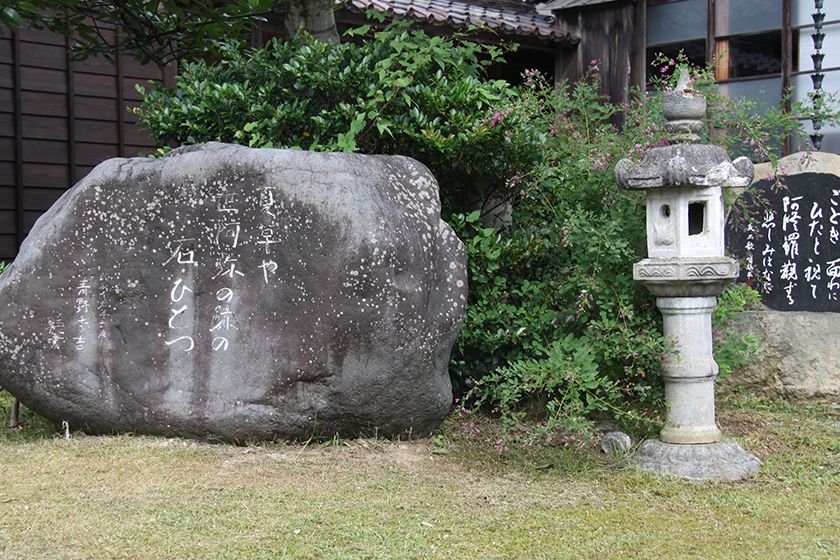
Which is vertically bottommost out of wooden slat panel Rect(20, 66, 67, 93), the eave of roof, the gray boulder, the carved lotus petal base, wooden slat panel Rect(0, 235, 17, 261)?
the gray boulder

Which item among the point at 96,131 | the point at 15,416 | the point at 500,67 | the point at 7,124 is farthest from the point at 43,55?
the point at 500,67

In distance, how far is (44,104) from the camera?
9.03m

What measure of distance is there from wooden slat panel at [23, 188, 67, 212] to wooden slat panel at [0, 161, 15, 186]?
14cm

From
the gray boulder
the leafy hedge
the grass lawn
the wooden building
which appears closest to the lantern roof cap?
the leafy hedge

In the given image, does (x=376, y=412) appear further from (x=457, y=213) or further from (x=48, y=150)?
(x=48, y=150)

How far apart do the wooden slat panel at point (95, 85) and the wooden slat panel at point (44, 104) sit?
199 millimetres

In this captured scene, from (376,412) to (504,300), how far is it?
1374mm

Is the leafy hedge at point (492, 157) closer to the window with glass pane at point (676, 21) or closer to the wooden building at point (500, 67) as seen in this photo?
the wooden building at point (500, 67)

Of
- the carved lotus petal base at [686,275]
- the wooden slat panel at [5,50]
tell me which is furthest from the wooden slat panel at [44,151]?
the carved lotus petal base at [686,275]

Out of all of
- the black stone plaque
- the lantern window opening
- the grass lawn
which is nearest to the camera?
the grass lawn

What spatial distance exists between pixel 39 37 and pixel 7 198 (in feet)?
5.04

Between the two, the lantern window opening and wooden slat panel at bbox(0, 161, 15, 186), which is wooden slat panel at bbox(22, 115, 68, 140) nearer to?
wooden slat panel at bbox(0, 161, 15, 186)

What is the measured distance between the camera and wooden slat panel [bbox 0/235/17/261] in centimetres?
882

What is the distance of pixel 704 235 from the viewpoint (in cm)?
540
